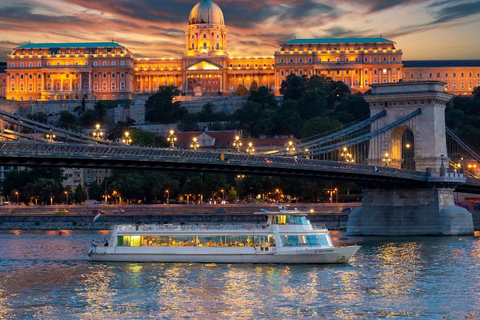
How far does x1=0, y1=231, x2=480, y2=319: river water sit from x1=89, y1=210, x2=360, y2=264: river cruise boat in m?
0.69

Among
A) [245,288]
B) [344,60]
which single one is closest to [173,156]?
[245,288]

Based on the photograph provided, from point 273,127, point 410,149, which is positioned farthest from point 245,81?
point 410,149

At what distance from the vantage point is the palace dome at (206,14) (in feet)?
595

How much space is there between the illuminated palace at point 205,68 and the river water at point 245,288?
389 feet

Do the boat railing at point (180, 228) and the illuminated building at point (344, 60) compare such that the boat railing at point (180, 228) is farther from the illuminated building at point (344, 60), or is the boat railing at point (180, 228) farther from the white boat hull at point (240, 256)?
the illuminated building at point (344, 60)

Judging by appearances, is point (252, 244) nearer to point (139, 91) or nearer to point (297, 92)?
point (297, 92)

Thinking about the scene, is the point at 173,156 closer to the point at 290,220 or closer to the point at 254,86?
the point at 290,220

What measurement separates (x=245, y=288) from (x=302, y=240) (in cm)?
792

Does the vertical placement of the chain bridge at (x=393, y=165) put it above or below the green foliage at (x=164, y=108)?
below

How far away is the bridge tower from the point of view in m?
64.5

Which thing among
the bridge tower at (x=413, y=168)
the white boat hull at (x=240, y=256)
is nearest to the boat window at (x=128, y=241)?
the white boat hull at (x=240, y=256)

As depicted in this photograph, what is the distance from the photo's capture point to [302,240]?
47.4 metres

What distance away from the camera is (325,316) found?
34.4 m

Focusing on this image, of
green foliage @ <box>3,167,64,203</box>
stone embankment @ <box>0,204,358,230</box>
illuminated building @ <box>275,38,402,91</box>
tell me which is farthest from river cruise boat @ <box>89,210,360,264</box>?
illuminated building @ <box>275,38,402,91</box>
